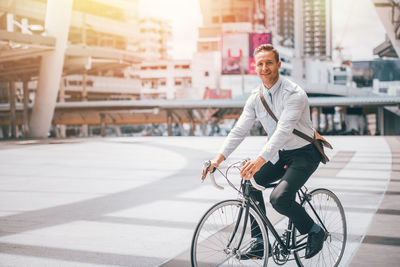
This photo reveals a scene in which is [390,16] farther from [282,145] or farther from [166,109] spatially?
[166,109]

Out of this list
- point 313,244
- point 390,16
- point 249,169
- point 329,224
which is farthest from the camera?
point 390,16

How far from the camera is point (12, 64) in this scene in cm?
4350

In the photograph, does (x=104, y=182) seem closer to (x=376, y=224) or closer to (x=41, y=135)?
(x=376, y=224)

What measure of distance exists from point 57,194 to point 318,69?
572ft

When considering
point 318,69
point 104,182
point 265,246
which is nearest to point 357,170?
point 104,182

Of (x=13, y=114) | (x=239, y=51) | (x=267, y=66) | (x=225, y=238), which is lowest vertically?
(x=13, y=114)

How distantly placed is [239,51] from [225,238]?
83.1 m

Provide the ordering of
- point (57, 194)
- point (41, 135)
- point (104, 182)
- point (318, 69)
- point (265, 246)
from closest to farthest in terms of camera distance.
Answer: point (265, 246), point (57, 194), point (104, 182), point (41, 135), point (318, 69)

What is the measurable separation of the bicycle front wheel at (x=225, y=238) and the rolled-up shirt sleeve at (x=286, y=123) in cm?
41

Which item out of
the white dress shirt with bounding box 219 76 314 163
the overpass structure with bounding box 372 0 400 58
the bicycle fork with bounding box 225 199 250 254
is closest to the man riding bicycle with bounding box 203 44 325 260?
the white dress shirt with bounding box 219 76 314 163

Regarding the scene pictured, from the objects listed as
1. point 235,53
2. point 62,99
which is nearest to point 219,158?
point 62,99

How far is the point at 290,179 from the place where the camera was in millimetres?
3850

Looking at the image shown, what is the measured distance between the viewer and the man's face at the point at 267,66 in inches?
153

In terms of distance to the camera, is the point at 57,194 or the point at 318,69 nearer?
the point at 57,194
